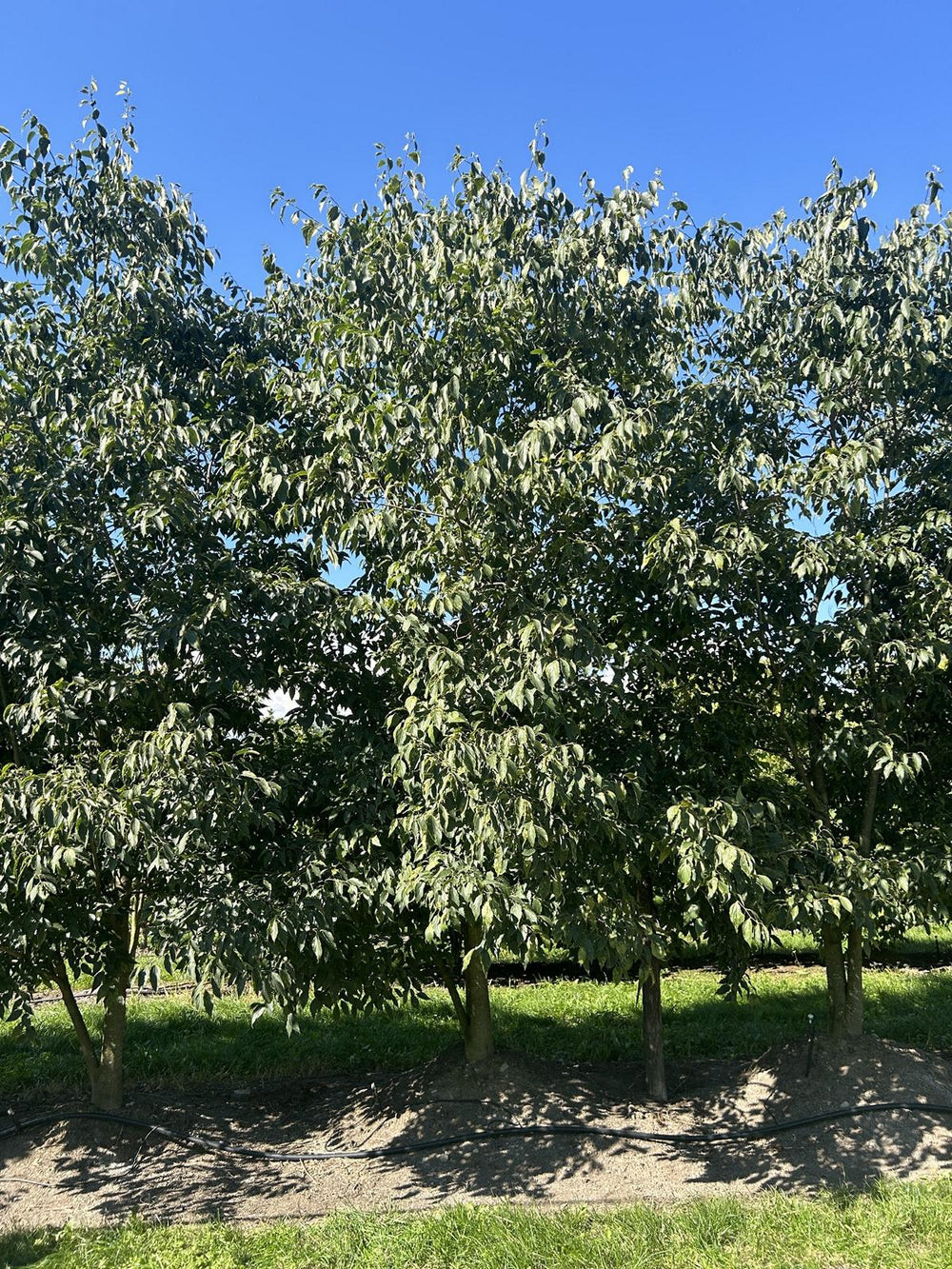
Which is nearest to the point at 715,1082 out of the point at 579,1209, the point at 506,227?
the point at 579,1209

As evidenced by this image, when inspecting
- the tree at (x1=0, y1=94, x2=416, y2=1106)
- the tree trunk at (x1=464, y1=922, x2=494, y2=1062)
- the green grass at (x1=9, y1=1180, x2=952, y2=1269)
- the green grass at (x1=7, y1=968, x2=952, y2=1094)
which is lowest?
the green grass at (x1=9, y1=1180, x2=952, y2=1269)

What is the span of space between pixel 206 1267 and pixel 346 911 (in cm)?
167

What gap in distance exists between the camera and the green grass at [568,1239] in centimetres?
426

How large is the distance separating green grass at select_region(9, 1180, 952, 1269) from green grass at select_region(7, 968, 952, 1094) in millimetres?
2533

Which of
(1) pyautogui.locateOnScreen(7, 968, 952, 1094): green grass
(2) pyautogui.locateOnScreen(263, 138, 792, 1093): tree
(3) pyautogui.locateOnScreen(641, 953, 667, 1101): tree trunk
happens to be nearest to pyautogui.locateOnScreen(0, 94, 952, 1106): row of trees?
(2) pyautogui.locateOnScreen(263, 138, 792, 1093): tree

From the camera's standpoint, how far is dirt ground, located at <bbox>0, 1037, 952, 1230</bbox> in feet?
17.1

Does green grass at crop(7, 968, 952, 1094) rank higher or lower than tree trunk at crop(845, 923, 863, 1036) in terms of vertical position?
lower

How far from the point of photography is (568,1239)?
4.44m

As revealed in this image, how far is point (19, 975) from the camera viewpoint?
561 centimetres

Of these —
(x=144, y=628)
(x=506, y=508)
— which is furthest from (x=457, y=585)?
(x=144, y=628)

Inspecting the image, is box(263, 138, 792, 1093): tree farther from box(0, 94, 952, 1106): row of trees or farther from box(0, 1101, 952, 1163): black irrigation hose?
box(0, 1101, 952, 1163): black irrigation hose

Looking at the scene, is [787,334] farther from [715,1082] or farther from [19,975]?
[19,975]

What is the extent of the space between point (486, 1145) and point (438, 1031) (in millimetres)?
2821

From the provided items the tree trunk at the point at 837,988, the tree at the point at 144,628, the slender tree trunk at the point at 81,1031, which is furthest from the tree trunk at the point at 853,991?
the slender tree trunk at the point at 81,1031
